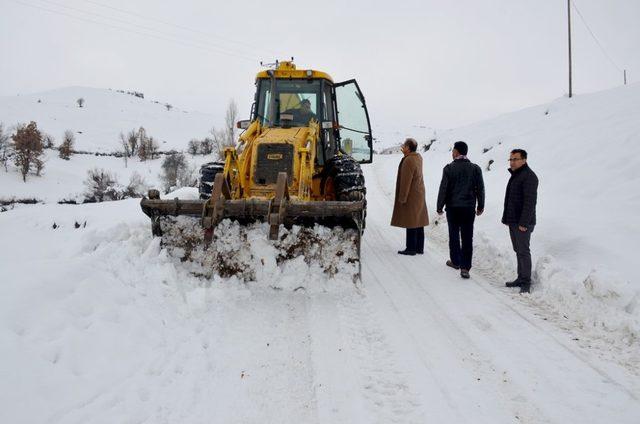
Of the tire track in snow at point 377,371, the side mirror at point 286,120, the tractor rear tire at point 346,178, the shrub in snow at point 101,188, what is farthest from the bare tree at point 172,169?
the tire track in snow at point 377,371

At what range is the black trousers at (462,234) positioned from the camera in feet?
17.4

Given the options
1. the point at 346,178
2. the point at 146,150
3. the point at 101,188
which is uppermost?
the point at 146,150

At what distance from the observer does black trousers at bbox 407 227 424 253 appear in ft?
21.1

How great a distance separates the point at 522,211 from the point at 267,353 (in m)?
3.41

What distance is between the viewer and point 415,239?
21.1 feet

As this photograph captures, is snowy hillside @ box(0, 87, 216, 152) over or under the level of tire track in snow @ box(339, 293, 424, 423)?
over

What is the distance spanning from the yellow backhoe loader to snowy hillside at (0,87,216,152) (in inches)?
2369

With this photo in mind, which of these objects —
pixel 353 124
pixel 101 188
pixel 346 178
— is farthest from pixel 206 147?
pixel 346 178

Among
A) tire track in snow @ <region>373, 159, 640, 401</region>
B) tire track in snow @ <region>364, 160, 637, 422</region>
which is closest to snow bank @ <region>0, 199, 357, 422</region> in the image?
tire track in snow @ <region>364, 160, 637, 422</region>

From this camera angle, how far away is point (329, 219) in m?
4.66

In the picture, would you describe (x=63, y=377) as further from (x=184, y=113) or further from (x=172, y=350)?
(x=184, y=113)

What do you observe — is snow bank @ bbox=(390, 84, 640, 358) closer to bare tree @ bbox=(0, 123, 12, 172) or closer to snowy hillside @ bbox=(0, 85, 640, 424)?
snowy hillside @ bbox=(0, 85, 640, 424)

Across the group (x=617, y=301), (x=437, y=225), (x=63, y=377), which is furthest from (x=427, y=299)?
(x=437, y=225)

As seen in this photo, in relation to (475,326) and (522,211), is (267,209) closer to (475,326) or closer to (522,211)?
(475,326)
